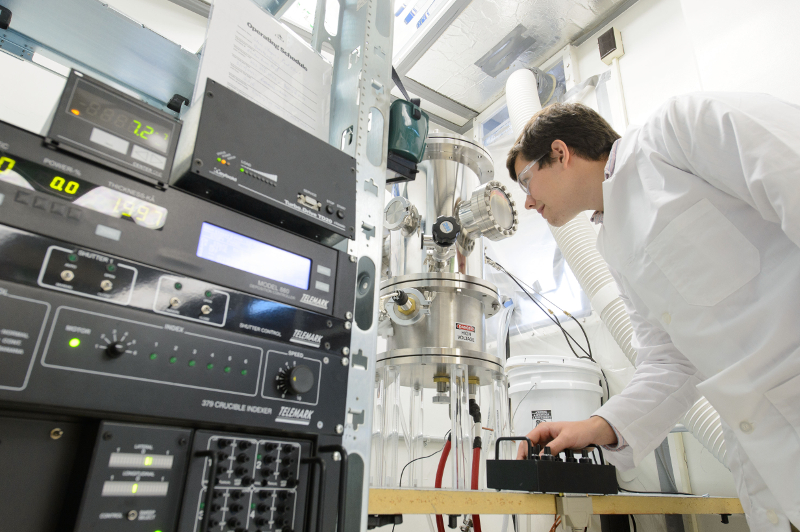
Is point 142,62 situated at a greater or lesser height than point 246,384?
greater

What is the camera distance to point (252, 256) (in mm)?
624

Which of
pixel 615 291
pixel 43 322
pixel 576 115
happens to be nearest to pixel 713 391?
pixel 576 115

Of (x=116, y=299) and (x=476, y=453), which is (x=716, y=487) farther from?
(x=116, y=299)

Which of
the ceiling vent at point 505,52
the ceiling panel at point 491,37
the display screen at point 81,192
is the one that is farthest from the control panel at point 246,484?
the ceiling vent at point 505,52

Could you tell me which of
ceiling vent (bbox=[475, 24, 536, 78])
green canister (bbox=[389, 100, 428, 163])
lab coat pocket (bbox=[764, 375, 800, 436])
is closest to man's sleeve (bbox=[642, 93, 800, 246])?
lab coat pocket (bbox=[764, 375, 800, 436])

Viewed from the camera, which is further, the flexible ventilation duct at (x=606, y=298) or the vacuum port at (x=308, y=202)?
the flexible ventilation duct at (x=606, y=298)

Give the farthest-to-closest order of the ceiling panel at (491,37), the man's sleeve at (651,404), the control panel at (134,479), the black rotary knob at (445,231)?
the ceiling panel at (491,37)
the black rotary knob at (445,231)
the man's sleeve at (651,404)
the control panel at (134,479)

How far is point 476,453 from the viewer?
1211 millimetres

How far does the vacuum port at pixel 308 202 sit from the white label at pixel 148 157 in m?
0.18

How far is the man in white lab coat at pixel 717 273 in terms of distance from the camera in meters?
0.74

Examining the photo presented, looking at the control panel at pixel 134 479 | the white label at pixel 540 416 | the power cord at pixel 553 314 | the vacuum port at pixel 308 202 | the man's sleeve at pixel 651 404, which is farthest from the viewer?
the power cord at pixel 553 314

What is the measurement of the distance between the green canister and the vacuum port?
1.22 feet

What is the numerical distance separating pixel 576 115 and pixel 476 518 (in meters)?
1.08

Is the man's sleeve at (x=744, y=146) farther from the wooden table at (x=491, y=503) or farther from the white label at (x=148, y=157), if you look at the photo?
the white label at (x=148, y=157)
